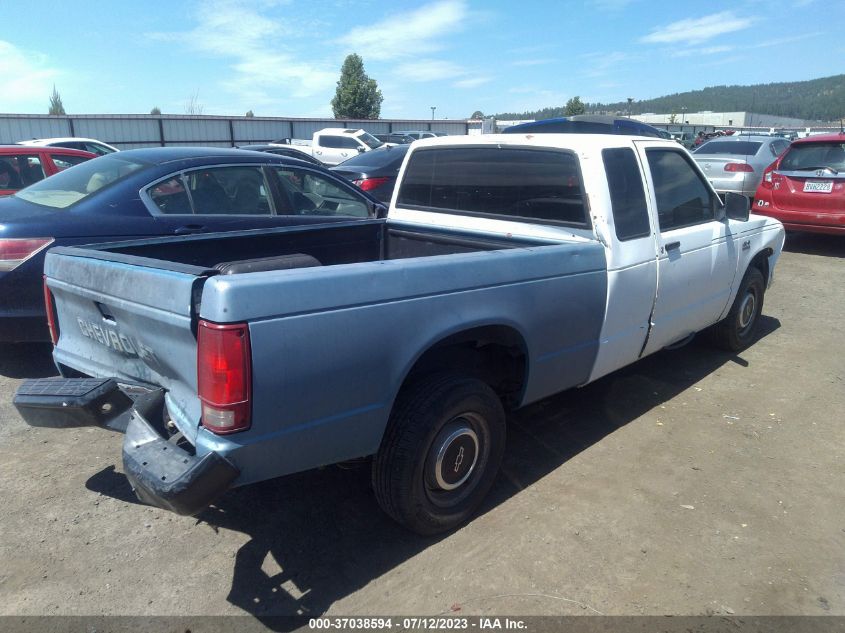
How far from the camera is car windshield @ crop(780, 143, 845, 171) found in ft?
30.1

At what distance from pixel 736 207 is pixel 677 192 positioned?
2.16 ft

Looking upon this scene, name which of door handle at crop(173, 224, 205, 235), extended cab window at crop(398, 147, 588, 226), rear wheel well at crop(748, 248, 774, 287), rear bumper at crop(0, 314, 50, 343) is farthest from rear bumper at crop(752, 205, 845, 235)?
rear bumper at crop(0, 314, 50, 343)

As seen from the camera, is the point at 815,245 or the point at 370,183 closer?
the point at 370,183

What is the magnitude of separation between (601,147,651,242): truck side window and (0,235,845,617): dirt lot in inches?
51.8

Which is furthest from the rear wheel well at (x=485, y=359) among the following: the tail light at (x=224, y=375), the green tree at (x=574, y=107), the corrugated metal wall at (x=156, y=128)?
the green tree at (x=574, y=107)

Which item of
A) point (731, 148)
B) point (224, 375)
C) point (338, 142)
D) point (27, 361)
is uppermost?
point (338, 142)

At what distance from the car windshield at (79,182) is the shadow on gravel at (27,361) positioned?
1.24 m

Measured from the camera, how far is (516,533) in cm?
301

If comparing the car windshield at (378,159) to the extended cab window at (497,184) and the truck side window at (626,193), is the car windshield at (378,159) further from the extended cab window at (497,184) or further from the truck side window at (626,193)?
the truck side window at (626,193)

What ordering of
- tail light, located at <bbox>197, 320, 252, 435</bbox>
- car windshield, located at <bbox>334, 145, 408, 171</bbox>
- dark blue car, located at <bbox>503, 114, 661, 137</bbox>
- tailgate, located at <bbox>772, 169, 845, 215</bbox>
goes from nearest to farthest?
tail light, located at <bbox>197, 320, 252, 435</bbox> < tailgate, located at <bbox>772, 169, 845, 215</bbox> < car windshield, located at <bbox>334, 145, 408, 171</bbox> < dark blue car, located at <bbox>503, 114, 661, 137</bbox>

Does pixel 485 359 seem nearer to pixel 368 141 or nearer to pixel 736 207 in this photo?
pixel 736 207

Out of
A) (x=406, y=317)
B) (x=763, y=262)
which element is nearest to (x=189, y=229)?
(x=406, y=317)

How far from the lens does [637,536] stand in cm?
300

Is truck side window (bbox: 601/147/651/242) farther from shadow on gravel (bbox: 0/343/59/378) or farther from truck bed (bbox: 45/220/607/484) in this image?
shadow on gravel (bbox: 0/343/59/378)
